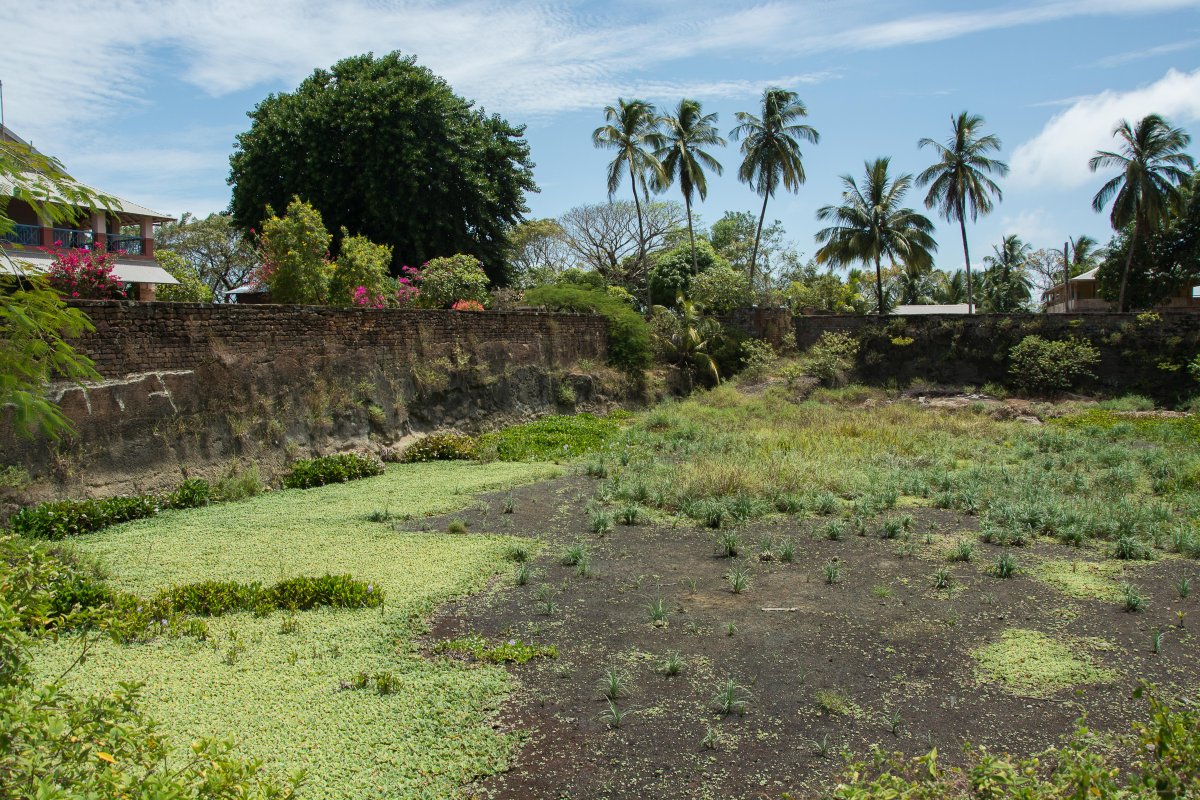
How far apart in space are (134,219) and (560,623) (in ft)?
78.2

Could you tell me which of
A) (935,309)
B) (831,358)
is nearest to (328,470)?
(831,358)

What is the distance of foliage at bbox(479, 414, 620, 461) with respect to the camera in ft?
50.7

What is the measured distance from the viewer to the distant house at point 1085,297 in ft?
126

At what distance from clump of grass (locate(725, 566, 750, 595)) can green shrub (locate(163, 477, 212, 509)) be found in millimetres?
7254

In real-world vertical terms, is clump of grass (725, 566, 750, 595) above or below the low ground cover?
below

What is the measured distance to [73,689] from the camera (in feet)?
16.6

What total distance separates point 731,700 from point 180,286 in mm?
28553

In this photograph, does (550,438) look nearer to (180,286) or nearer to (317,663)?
(317,663)

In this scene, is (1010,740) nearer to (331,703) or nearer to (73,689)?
(331,703)

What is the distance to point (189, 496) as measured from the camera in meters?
11.1

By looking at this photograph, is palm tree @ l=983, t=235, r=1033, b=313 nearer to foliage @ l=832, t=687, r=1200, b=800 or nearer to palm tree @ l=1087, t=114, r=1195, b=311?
palm tree @ l=1087, t=114, r=1195, b=311

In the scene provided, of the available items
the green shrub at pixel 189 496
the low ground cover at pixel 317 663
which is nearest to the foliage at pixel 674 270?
the green shrub at pixel 189 496

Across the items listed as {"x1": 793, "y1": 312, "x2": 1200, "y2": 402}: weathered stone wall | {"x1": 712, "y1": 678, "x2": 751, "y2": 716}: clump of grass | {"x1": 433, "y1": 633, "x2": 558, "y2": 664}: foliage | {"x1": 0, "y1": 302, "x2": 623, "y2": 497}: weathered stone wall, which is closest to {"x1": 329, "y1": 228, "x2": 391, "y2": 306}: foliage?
{"x1": 0, "y1": 302, "x2": 623, "y2": 497}: weathered stone wall

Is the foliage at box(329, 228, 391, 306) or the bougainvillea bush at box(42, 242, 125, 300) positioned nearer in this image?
the bougainvillea bush at box(42, 242, 125, 300)
